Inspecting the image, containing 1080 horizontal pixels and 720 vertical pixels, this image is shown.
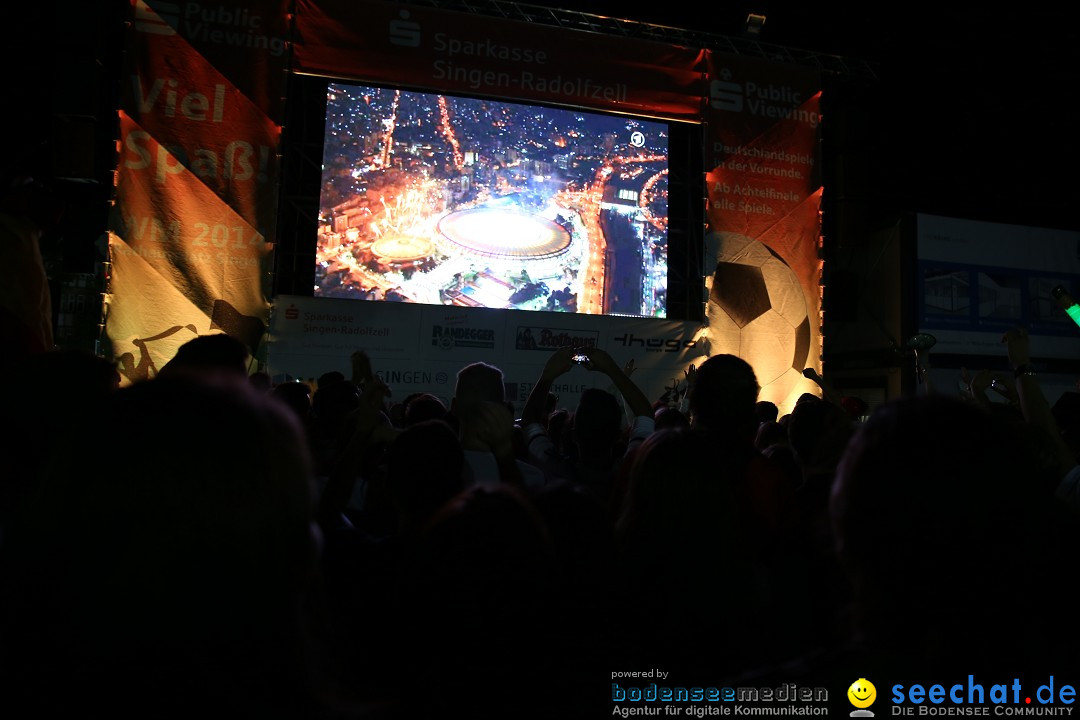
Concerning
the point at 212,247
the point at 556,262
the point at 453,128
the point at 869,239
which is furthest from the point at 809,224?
the point at 212,247

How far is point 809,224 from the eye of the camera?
11.0m

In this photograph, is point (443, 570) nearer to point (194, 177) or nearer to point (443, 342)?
point (443, 342)

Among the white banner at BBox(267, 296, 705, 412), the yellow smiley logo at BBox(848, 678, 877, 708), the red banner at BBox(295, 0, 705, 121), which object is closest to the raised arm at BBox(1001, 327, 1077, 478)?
the yellow smiley logo at BBox(848, 678, 877, 708)

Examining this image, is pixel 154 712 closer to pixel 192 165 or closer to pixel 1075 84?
pixel 192 165

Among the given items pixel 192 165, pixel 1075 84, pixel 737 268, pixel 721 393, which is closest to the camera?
pixel 721 393

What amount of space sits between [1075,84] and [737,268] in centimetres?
739

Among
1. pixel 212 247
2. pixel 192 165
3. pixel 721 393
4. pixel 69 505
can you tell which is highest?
pixel 192 165

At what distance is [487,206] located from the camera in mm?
9672

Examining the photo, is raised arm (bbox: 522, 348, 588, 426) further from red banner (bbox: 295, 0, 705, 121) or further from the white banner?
red banner (bbox: 295, 0, 705, 121)

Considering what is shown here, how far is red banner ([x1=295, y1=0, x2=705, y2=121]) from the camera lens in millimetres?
9539

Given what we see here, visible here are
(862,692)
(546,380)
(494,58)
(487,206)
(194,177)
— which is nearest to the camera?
(862,692)

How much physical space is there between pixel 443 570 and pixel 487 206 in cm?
883

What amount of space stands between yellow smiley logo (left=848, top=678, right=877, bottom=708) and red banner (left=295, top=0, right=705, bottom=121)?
9721 mm

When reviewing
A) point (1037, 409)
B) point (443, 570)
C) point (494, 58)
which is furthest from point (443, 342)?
point (443, 570)
